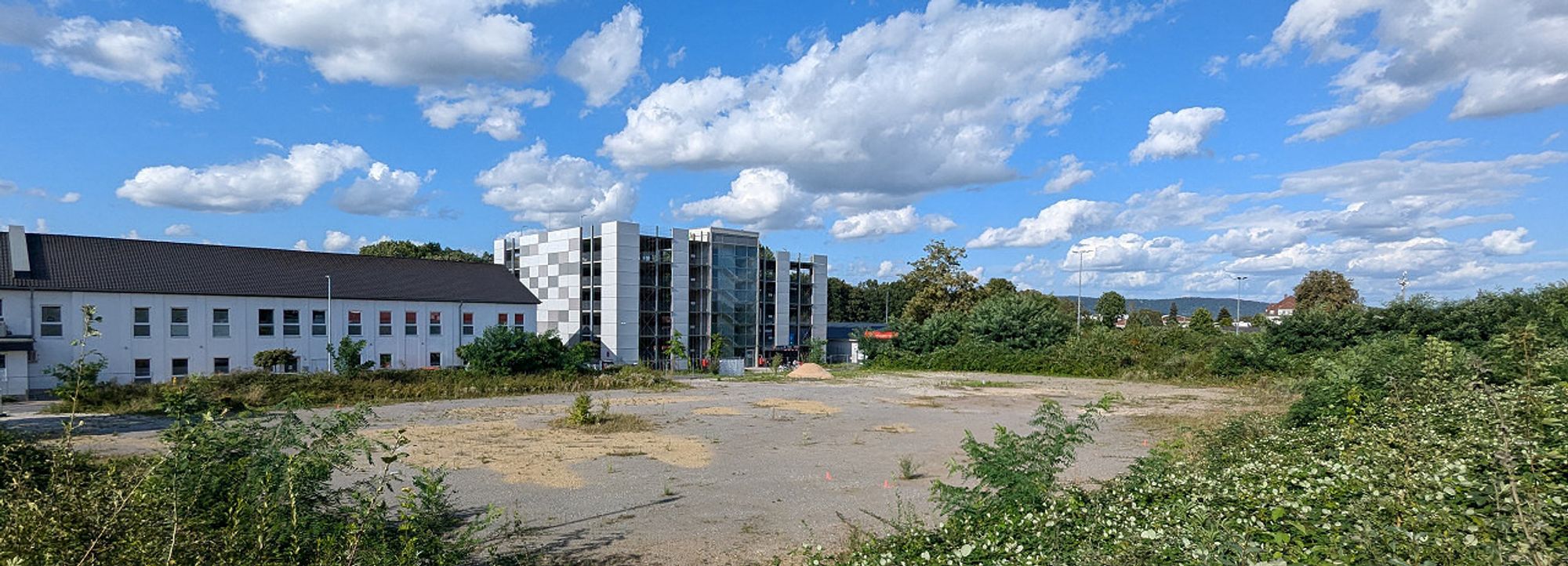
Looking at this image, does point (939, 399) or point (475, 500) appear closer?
point (475, 500)

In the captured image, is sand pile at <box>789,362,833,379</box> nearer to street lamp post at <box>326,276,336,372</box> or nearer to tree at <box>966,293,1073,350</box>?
tree at <box>966,293,1073,350</box>

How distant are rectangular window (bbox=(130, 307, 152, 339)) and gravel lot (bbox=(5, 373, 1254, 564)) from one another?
46.8 ft

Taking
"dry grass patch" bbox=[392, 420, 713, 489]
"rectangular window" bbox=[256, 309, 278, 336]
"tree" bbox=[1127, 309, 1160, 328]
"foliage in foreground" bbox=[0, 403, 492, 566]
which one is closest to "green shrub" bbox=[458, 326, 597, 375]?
"rectangular window" bbox=[256, 309, 278, 336]

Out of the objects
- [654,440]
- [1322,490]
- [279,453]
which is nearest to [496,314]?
[654,440]

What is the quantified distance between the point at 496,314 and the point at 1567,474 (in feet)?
136

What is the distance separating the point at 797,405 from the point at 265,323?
80.3 feet

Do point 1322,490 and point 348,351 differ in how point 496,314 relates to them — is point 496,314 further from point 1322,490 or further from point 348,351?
point 1322,490

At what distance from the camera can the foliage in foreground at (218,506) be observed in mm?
2410

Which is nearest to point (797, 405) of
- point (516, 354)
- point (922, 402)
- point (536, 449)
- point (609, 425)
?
point (922, 402)

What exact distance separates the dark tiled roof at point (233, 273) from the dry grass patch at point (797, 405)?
Result: 2265 centimetres

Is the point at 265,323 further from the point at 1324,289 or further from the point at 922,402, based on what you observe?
the point at 1324,289

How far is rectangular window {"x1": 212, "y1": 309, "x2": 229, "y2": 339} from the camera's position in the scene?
30202 mm

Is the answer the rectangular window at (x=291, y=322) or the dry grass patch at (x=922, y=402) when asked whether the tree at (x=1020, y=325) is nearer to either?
the dry grass patch at (x=922, y=402)

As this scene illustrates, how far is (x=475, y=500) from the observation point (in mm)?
9070
